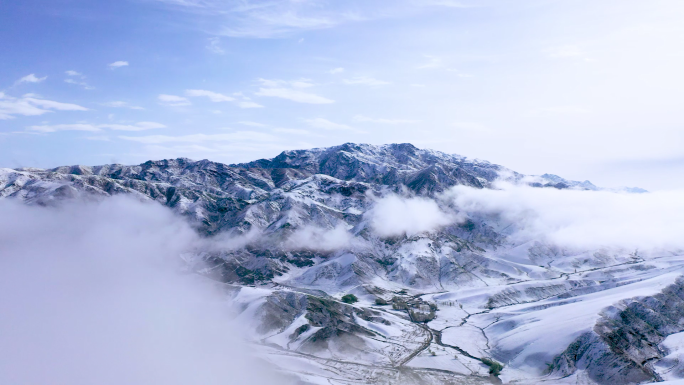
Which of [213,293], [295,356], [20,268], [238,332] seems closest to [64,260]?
[20,268]

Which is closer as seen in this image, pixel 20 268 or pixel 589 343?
pixel 589 343

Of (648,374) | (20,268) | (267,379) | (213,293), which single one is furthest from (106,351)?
(648,374)

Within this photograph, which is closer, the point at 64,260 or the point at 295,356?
the point at 295,356

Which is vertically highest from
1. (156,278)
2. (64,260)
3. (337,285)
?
(64,260)

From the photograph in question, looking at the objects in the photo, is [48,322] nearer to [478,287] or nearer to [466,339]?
[466,339]

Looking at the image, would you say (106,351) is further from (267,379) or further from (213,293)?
(213,293)

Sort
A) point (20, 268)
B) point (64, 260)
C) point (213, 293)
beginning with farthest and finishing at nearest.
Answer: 1. point (213, 293)
2. point (64, 260)
3. point (20, 268)

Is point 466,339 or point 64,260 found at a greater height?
point 64,260

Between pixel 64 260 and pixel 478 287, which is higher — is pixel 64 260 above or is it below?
above

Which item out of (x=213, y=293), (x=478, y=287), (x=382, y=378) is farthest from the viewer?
(x=478, y=287)
